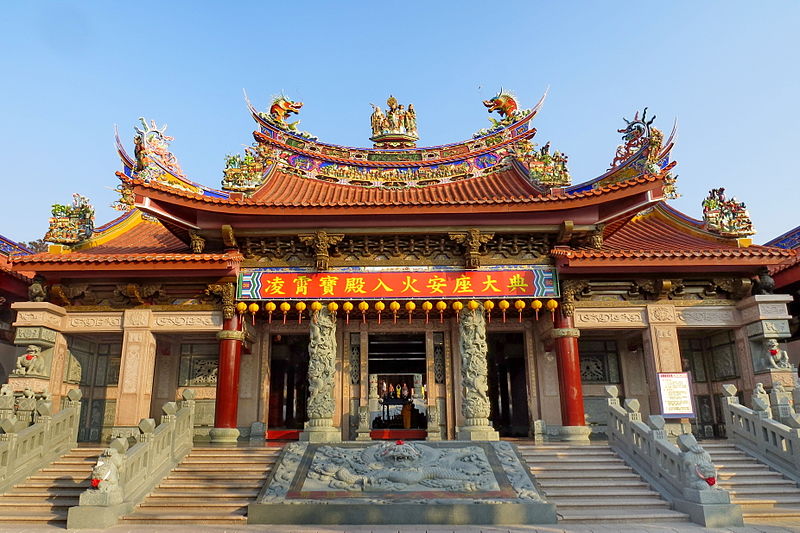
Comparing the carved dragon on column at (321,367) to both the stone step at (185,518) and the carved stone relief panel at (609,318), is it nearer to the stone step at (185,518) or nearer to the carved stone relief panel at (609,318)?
the stone step at (185,518)

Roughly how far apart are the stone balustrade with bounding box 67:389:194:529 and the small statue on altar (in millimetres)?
10541

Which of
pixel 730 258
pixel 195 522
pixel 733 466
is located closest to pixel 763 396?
pixel 733 466

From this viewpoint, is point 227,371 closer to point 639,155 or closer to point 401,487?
point 401,487

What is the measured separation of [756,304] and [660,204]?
379 centimetres

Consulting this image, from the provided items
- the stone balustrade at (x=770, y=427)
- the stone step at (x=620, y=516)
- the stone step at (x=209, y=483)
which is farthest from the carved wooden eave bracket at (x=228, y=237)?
the stone balustrade at (x=770, y=427)

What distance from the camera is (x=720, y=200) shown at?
11578 mm

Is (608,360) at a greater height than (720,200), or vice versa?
(720,200)

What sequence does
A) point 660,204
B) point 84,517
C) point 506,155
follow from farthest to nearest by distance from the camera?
point 506,155
point 660,204
point 84,517

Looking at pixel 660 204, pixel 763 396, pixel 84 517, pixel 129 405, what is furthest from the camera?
pixel 660 204

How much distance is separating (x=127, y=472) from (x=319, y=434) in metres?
3.16

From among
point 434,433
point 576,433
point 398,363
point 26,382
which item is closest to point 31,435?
point 26,382

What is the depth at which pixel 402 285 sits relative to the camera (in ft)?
33.7

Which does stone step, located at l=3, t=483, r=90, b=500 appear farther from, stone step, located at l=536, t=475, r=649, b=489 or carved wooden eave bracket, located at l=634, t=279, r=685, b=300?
carved wooden eave bracket, located at l=634, t=279, r=685, b=300

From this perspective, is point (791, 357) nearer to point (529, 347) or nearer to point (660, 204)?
point (660, 204)
